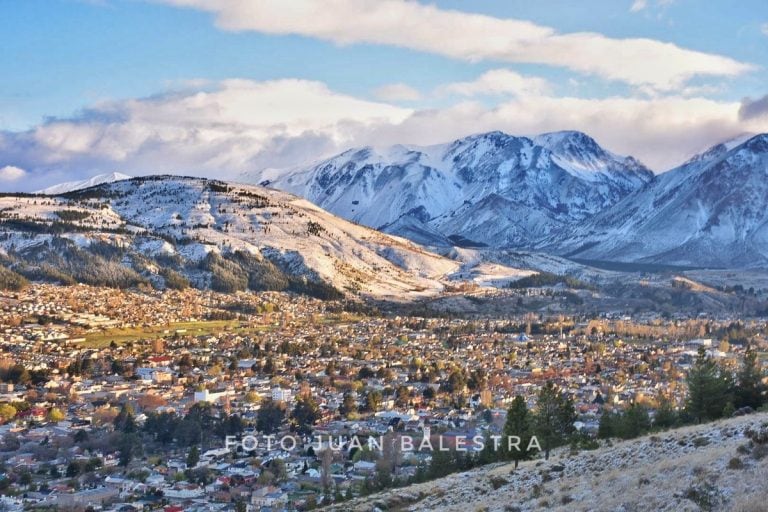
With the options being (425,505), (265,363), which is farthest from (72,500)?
(265,363)

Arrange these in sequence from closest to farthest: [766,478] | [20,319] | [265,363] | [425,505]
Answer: [766,478] → [425,505] → [265,363] → [20,319]

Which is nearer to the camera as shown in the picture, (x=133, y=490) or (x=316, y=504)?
(x=316, y=504)

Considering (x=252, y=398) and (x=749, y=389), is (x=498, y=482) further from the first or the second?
(x=252, y=398)

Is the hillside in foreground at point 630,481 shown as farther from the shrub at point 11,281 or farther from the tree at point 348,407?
the shrub at point 11,281

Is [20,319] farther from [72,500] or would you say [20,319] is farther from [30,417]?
[72,500]

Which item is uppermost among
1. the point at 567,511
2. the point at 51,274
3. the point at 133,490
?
the point at 51,274

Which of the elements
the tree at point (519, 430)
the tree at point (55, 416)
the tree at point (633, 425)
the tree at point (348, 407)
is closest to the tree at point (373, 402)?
the tree at point (348, 407)

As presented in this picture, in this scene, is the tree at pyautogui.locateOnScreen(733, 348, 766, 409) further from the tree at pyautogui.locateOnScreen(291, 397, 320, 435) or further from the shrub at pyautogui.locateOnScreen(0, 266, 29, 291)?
the shrub at pyautogui.locateOnScreen(0, 266, 29, 291)
